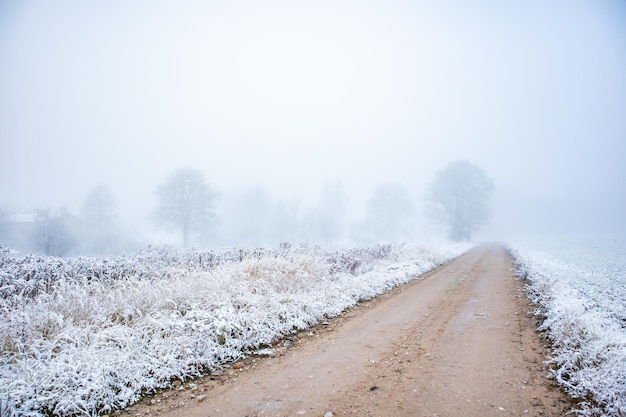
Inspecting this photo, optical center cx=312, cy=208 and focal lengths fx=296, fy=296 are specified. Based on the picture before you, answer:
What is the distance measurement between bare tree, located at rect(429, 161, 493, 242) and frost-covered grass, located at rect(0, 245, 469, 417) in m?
44.8

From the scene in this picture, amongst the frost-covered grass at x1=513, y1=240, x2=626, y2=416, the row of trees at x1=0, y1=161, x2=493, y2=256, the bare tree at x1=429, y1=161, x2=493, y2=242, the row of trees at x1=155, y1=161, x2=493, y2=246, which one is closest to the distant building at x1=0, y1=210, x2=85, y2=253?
the row of trees at x1=0, y1=161, x2=493, y2=256

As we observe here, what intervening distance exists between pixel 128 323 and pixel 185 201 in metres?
42.6

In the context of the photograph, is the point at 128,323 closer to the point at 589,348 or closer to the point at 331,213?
the point at 589,348

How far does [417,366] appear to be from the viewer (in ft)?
16.5

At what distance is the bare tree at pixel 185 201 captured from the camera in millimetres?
44812

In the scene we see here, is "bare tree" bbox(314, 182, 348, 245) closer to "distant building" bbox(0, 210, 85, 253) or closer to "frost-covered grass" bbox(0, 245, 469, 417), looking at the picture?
"distant building" bbox(0, 210, 85, 253)

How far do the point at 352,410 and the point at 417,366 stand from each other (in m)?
1.78

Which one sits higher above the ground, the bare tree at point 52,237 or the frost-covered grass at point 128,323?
the frost-covered grass at point 128,323

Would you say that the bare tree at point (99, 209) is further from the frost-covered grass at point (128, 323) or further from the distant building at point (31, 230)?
the frost-covered grass at point (128, 323)

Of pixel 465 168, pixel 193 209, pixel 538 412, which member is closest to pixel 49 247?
pixel 193 209

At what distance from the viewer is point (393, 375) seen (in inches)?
187

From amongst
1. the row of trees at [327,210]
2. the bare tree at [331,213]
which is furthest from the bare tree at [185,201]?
the bare tree at [331,213]

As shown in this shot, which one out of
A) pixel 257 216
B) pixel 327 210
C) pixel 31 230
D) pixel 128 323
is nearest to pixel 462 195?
pixel 327 210

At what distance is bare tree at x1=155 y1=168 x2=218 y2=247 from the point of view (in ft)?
147
